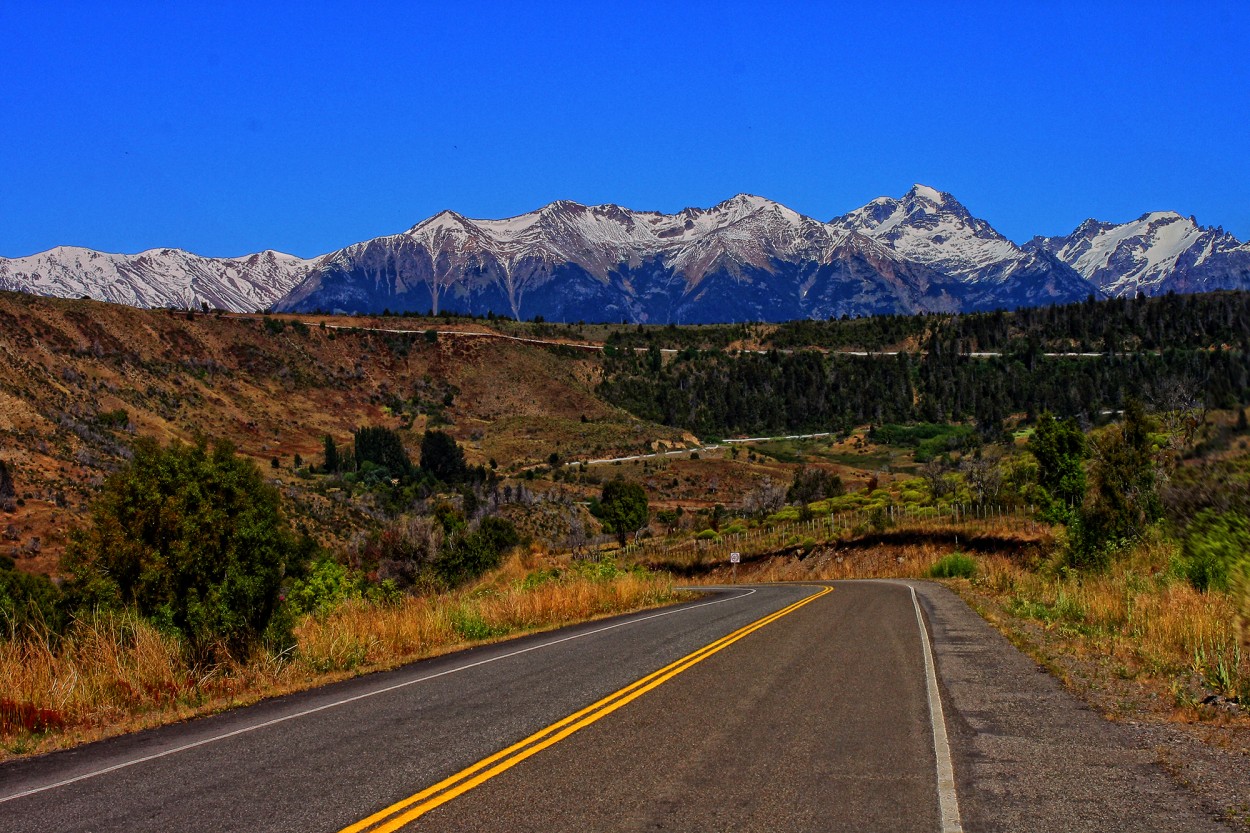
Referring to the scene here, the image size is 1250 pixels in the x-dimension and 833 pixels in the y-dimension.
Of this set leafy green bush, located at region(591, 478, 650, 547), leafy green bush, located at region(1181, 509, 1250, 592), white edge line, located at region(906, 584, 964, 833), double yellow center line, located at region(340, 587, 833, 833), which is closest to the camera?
white edge line, located at region(906, 584, 964, 833)

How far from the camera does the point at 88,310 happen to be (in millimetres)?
102500

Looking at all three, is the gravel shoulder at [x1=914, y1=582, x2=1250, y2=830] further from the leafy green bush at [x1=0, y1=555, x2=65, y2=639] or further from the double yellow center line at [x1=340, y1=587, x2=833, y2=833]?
the leafy green bush at [x1=0, y1=555, x2=65, y2=639]

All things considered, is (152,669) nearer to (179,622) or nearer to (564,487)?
(179,622)

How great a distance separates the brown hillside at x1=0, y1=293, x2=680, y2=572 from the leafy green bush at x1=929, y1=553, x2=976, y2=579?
103 feet

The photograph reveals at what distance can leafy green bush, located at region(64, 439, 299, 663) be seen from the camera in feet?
42.8

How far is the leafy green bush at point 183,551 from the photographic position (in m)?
13.1

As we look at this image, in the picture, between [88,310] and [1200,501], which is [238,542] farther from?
[88,310]

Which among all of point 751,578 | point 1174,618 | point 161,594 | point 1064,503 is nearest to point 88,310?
point 751,578

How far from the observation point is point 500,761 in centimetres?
786

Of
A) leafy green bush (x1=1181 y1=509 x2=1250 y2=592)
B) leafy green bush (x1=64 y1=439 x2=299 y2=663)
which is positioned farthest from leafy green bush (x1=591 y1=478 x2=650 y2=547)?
leafy green bush (x1=1181 y1=509 x2=1250 y2=592)

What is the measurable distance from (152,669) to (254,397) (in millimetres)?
98877

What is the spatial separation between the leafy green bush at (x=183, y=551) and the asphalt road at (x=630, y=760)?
1.78 meters

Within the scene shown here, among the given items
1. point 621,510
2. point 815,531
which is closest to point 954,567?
point 815,531

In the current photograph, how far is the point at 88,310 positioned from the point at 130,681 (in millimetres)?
103218
